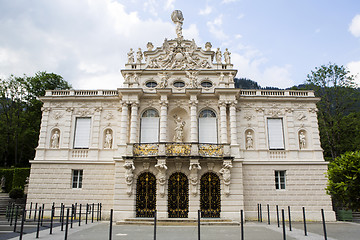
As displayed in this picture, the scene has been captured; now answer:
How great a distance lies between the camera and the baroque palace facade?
22094mm

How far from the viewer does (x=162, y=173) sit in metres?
22.0

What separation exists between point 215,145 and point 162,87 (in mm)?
6977

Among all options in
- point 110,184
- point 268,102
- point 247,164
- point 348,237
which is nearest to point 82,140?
point 110,184

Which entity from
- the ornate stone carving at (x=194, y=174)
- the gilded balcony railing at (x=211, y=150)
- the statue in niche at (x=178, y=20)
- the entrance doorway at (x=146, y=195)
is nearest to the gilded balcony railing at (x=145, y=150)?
the entrance doorway at (x=146, y=195)

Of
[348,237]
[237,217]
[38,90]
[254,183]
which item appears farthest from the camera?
[38,90]

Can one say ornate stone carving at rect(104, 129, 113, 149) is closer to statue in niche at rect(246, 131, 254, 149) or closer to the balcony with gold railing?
the balcony with gold railing

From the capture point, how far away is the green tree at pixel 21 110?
36875 mm

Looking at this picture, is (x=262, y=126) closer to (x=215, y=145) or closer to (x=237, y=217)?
(x=215, y=145)

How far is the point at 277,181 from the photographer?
23.9 metres

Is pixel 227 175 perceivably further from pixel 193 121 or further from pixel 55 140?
pixel 55 140

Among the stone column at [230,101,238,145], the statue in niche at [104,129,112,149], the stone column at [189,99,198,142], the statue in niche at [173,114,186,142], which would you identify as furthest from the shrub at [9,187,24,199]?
the stone column at [230,101,238,145]

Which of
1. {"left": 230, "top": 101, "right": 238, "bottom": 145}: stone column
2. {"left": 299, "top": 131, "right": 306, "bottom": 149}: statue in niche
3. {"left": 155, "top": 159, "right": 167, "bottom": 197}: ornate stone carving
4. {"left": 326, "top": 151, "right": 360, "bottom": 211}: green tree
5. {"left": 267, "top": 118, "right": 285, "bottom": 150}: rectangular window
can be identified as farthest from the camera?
{"left": 267, "top": 118, "right": 285, "bottom": 150}: rectangular window

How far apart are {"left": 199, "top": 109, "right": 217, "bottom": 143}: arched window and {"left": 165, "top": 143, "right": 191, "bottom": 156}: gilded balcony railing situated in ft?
9.22

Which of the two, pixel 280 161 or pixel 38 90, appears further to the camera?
pixel 38 90
